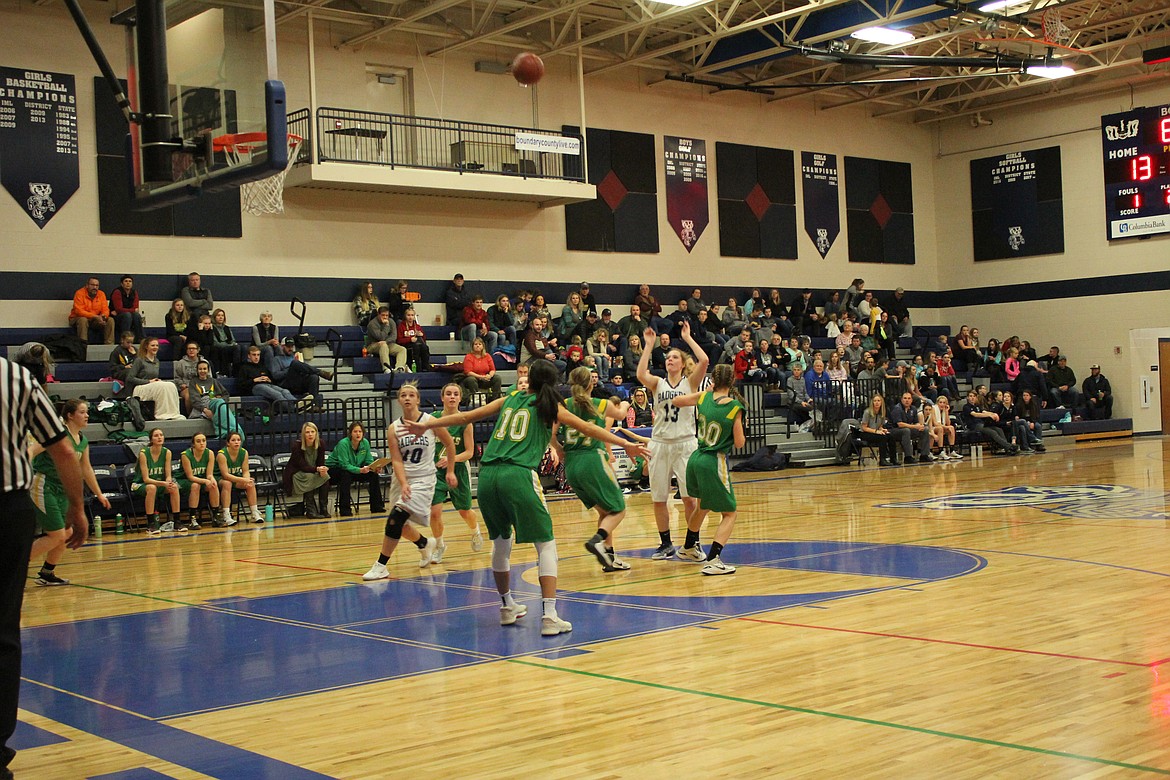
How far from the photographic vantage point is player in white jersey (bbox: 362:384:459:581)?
9375mm

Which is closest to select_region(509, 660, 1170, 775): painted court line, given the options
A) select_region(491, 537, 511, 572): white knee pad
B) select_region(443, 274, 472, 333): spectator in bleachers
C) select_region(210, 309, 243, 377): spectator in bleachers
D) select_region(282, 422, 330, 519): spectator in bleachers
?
select_region(491, 537, 511, 572): white knee pad

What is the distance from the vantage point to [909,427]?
21531 millimetres

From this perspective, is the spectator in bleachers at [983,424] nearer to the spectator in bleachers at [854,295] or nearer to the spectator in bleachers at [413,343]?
the spectator in bleachers at [854,295]

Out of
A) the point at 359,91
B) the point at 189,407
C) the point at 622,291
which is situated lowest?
the point at 189,407

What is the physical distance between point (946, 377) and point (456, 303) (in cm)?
1025

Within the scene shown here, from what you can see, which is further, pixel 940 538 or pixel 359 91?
pixel 359 91

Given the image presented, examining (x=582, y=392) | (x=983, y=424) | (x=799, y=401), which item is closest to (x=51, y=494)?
(x=582, y=392)

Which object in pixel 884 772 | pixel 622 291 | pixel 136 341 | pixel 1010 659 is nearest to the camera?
pixel 884 772

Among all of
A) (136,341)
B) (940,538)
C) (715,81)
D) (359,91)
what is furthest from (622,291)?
(940,538)

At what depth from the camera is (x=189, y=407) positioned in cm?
1631

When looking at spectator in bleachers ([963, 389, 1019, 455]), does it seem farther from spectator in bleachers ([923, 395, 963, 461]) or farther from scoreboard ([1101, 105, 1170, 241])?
scoreboard ([1101, 105, 1170, 241])

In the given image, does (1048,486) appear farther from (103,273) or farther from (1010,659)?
(103,273)

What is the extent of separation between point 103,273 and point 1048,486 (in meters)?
14.3

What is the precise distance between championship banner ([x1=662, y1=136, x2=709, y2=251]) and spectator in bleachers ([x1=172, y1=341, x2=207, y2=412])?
12.0m
